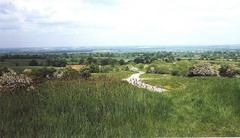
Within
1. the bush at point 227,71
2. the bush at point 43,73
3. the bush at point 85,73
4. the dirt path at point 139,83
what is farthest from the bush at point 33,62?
the bush at point 227,71

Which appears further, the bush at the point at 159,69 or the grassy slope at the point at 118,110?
the bush at the point at 159,69

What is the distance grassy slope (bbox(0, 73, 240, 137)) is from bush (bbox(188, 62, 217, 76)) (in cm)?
9

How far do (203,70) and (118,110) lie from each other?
1.56 meters

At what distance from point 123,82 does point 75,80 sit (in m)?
0.70

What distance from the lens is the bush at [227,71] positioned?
5773 millimetres

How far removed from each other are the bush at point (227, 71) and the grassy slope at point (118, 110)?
0.11 metres

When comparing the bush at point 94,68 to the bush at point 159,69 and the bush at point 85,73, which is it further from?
the bush at point 159,69

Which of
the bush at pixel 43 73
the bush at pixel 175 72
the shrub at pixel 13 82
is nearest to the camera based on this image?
the shrub at pixel 13 82

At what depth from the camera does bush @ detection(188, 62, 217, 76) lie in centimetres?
583

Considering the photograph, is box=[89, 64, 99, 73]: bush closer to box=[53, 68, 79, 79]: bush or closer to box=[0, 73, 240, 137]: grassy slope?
box=[0, 73, 240, 137]: grassy slope

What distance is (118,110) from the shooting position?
5129 mm

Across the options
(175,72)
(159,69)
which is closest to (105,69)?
(159,69)

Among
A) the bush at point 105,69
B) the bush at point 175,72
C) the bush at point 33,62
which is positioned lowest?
the bush at point 175,72

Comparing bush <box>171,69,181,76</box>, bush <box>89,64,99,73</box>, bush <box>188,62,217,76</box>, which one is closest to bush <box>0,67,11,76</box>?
bush <box>89,64,99,73</box>
